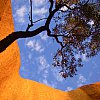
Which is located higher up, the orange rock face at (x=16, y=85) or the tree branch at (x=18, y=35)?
the orange rock face at (x=16, y=85)

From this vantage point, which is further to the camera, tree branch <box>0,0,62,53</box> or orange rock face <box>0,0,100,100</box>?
orange rock face <box>0,0,100,100</box>

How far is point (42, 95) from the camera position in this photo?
31688mm

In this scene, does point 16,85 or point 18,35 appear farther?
point 16,85

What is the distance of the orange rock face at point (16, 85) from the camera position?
97.3ft

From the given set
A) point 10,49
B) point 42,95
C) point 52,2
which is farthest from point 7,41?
point 42,95

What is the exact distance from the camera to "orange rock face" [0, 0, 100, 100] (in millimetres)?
29672

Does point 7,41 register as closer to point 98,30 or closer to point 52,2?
point 52,2

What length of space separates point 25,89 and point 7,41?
12051mm

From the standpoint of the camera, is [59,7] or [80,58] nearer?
[59,7]

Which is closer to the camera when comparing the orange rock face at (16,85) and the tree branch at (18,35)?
the tree branch at (18,35)

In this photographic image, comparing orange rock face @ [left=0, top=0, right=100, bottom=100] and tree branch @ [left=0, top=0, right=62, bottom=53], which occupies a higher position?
orange rock face @ [left=0, top=0, right=100, bottom=100]

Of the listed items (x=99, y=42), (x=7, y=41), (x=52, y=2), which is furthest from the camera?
(x=99, y=42)

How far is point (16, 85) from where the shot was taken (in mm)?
31328

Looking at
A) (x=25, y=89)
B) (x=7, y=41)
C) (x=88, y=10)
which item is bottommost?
(x=7, y=41)
